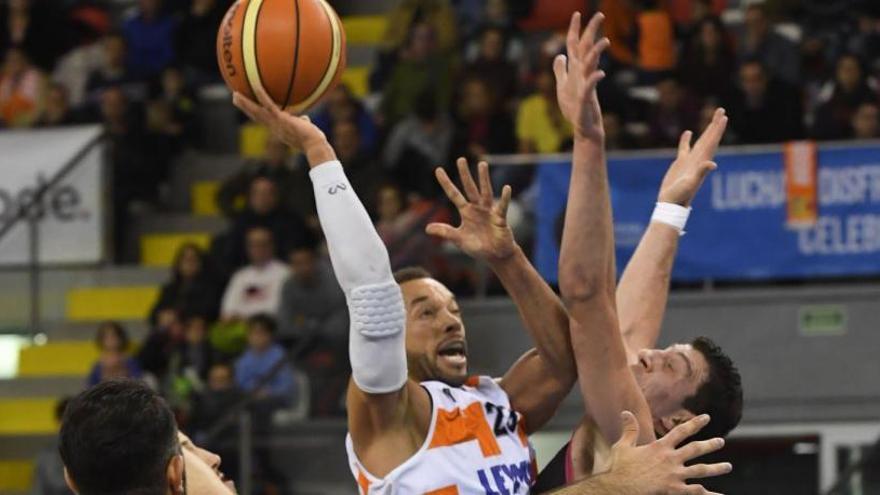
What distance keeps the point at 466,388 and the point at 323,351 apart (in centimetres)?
632

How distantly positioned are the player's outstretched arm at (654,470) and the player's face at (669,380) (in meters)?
0.90

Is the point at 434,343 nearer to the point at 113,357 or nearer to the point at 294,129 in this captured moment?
the point at 294,129

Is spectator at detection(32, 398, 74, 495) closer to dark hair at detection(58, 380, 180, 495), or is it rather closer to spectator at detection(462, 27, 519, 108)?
spectator at detection(462, 27, 519, 108)

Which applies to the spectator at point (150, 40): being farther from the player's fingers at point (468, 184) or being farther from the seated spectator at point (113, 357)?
the player's fingers at point (468, 184)

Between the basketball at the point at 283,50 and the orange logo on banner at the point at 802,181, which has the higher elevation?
the basketball at the point at 283,50

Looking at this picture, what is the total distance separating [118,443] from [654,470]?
1.39 meters

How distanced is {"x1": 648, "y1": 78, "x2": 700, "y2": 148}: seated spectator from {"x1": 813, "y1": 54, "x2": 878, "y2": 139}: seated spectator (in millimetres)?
814

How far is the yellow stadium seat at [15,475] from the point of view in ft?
47.1

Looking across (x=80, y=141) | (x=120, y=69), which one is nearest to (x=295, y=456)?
(x=80, y=141)

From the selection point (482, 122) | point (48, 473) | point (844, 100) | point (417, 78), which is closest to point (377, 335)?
point (48, 473)

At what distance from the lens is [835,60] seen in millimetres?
13805

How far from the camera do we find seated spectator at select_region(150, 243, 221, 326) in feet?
45.6

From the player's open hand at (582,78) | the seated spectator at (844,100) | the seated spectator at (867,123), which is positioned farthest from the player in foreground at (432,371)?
the seated spectator at (844,100)

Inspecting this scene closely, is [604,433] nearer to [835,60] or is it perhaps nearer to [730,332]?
[730,332]
